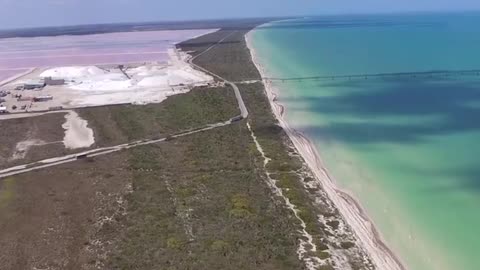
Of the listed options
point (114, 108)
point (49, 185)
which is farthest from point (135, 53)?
point (49, 185)

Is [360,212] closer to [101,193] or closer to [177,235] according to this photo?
[177,235]

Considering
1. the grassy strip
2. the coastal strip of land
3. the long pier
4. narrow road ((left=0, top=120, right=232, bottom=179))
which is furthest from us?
the long pier

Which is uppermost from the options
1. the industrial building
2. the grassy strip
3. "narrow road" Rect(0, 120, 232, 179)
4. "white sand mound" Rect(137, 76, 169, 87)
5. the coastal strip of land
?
the coastal strip of land

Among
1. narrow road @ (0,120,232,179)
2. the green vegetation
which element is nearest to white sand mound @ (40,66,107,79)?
narrow road @ (0,120,232,179)

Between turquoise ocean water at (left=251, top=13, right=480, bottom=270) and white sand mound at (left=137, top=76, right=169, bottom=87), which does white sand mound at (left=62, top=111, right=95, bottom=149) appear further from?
turquoise ocean water at (left=251, top=13, right=480, bottom=270)

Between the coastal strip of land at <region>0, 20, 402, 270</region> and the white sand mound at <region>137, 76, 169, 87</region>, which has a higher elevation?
the coastal strip of land at <region>0, 20, 402, 270</region>

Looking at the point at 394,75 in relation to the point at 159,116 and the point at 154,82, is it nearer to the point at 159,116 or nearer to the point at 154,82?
the point at 154,82

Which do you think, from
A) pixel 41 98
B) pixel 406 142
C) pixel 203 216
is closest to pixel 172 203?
pixel 203 216
